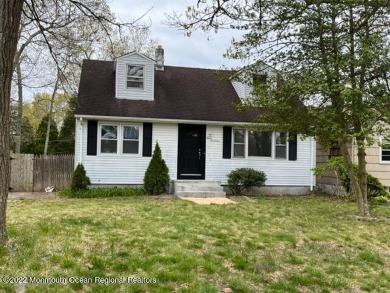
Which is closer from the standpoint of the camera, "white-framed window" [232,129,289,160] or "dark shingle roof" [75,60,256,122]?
"dark shingle roof" [75,60,256,122]

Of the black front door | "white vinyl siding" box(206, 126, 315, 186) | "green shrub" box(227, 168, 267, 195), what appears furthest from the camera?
"white vinyl siding" box(206, 126, 315, 186)

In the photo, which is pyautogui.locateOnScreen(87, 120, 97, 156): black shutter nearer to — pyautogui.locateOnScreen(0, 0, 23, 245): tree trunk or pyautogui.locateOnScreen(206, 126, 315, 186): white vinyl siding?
pyautogui.locateOnScreen(206, 126, 315, 186): white vinyl siding

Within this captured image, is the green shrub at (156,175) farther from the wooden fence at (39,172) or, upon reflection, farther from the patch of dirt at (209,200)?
the wooden fence at (39,172)

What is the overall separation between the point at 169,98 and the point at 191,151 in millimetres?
2256

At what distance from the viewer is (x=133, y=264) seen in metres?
4.56

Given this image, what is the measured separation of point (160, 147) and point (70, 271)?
31.4 feet

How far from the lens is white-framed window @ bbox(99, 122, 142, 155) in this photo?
13.2 metres

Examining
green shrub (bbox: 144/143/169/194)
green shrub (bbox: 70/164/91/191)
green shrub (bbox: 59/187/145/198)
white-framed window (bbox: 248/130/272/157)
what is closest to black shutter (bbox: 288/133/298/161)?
white-framed window (bbox: 248/130/272/157)

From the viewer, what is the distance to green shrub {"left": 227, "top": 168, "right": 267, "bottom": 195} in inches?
531

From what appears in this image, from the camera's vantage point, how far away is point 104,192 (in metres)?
12.4

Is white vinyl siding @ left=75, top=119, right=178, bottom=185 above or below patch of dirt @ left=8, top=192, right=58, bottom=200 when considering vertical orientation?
above

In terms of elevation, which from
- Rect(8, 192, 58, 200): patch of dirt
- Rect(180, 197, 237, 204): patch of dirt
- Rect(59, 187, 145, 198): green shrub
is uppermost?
Rect(59, 187, 145, 198): green shrub

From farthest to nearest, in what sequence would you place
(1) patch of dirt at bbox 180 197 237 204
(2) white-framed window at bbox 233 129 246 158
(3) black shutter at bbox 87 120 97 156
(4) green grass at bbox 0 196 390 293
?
1. (2) white-framed window at bbox 233 129 246 158
2. (3) black shutter at bbox 87 120 97 156
3. (1) patch of dirt at bbox 180 197 237 204
4. (4) green grass at bbox 0 196 390 293

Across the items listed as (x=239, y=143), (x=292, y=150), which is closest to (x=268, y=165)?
(x=292, y=150)
